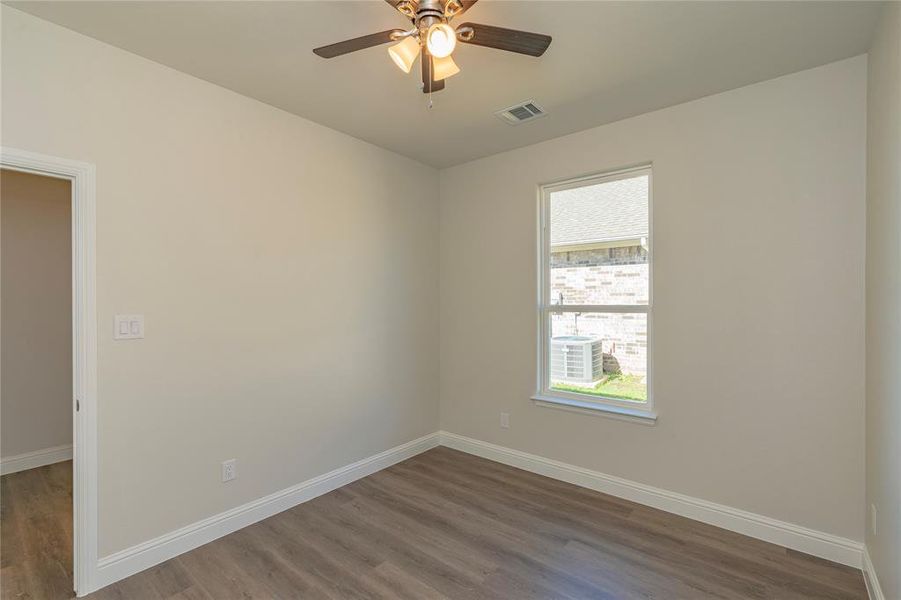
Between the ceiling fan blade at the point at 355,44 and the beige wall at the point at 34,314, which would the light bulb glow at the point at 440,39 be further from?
the beige wall at the point at 34,314

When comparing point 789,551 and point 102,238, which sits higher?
point 102,238

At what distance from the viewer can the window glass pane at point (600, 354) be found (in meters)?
3.06

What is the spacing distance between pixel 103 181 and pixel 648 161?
3.31 metres

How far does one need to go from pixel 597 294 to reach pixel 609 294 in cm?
9

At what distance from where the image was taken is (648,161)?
2.96m

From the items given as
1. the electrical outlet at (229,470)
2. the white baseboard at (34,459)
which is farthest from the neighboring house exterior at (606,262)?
the white baseboard at (34,459)

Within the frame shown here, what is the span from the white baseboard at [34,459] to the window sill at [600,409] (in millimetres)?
4195

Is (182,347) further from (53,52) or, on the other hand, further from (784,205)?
(784,205)

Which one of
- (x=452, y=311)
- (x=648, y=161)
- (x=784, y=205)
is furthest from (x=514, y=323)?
(x=784, y=205)

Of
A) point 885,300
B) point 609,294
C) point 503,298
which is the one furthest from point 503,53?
point 885,300

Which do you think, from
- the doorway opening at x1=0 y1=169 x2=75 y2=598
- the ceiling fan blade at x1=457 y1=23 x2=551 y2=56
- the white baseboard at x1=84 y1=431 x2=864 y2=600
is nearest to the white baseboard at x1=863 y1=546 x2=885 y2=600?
the white baseboard at x1=84 y1=431 x2=864 y2=600

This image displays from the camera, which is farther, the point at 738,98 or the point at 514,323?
the point at 514,323

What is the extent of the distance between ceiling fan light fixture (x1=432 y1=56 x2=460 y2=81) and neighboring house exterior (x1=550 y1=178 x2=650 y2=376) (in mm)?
1807

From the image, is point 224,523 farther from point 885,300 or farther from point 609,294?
point 885,300
